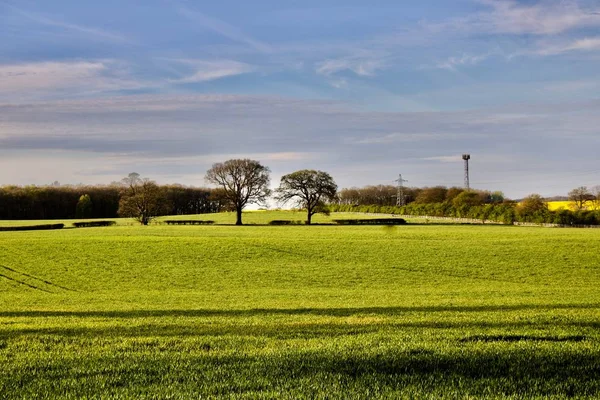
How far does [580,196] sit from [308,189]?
6806 centimetres

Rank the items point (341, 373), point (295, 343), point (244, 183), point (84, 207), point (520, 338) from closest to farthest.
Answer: point (341, 373), point (295, 343), point (520, 338), point (244, 183), point (84, 207)

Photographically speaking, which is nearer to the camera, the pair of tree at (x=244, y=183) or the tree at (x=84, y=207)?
the pair of tree at (x=244, y=183)

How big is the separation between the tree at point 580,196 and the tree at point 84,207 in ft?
358

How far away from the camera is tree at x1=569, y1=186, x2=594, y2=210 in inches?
4934

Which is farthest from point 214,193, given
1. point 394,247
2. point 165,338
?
point 165,338

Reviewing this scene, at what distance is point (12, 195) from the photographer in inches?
4862

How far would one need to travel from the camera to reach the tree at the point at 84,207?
422 ft

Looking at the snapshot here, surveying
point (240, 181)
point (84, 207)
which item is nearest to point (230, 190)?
point (240, 181)

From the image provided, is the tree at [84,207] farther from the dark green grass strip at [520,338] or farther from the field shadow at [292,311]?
the dark green grass strip at [520,338]

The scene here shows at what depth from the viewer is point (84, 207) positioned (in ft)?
423

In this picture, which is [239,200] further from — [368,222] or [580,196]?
[580,196]

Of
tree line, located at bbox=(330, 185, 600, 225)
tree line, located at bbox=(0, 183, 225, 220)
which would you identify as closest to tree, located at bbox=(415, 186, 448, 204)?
tree line, located at bbox=(330, 185, 600, 225)

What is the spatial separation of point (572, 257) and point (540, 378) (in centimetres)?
4130

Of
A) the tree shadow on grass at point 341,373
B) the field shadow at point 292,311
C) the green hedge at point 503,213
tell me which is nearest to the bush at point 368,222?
the green hedge at point 503,213
